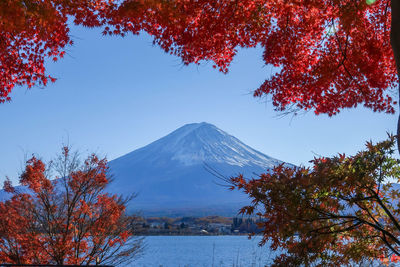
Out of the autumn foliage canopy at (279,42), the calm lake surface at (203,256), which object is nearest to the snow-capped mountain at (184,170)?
the calm lake surface at (203,256)

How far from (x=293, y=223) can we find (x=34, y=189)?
24.0 ft

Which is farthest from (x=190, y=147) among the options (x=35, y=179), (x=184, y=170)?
(x=35, y=179)

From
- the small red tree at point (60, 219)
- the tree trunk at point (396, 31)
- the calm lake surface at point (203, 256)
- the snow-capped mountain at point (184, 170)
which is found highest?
the snow-capped mountain at point (184, 170)

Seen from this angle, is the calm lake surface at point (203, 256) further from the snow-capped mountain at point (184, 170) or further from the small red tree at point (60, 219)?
the snow-capped mountain at point (184, 170)

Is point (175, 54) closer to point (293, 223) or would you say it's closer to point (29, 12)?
point (29, 12)

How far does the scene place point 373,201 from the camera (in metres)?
4.62

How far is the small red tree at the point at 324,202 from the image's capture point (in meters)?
4.30

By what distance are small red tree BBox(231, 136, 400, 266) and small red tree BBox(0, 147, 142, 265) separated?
230 inches

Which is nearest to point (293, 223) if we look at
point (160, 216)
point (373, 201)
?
point (373, 201)

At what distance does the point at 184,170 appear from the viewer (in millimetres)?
171375

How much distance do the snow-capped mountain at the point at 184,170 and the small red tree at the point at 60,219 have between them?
392ft

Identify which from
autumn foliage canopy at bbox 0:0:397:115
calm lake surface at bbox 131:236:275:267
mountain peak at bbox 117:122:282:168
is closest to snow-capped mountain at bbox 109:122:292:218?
mountain peak at bbox 117:122:282:168

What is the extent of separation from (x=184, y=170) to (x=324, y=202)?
551 feet

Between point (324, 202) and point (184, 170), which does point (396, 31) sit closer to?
point (324, 202)
